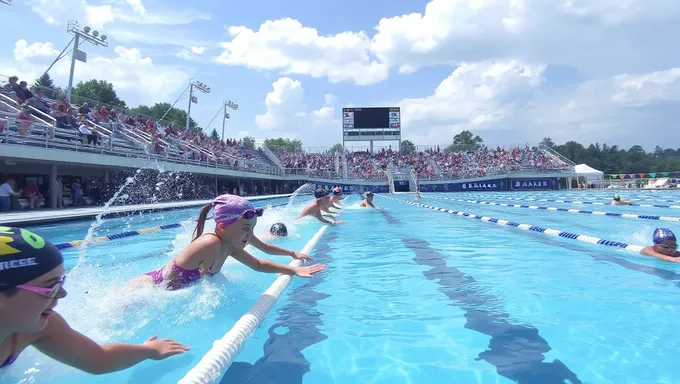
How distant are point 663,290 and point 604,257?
1927 mm

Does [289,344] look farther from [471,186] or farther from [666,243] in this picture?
[471,186]

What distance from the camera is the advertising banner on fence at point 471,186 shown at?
130ft

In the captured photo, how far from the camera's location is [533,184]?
39.4 m

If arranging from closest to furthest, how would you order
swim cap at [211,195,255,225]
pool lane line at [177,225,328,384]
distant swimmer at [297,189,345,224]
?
1. pool lane line at [177,225,328,384]
2. swim cap at [211,195,255,225]
3. distant swimmer at [297,189,345,224]

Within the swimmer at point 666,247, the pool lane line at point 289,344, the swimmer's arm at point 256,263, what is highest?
the swimmer's arm at point 256,263

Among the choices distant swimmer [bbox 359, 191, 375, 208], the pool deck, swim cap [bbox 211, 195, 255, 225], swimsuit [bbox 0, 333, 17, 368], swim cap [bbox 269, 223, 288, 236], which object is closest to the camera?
swimsuit [bbox 0, 333, 17, 368]

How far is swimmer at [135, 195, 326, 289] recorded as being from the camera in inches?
129

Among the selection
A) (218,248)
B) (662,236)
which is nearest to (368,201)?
(662,236)

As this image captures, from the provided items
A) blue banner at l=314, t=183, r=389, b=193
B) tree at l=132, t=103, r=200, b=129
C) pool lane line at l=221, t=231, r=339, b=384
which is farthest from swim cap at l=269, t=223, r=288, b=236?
tree at l=132, t=103, r=200, b=129

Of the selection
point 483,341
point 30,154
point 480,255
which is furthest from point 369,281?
point 30,154

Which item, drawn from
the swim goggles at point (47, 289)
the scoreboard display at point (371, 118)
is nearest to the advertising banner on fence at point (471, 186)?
the scoreboard display at point (371, 118)

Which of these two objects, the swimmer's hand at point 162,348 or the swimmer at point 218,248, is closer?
the swimmer's hand at point 162,348

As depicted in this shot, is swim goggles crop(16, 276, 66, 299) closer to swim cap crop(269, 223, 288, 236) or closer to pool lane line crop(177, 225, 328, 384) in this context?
pool lane line crop(177, 225, 328, 384)

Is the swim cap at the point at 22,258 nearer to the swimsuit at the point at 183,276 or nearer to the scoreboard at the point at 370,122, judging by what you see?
the swimsuit at the point at 183,276
